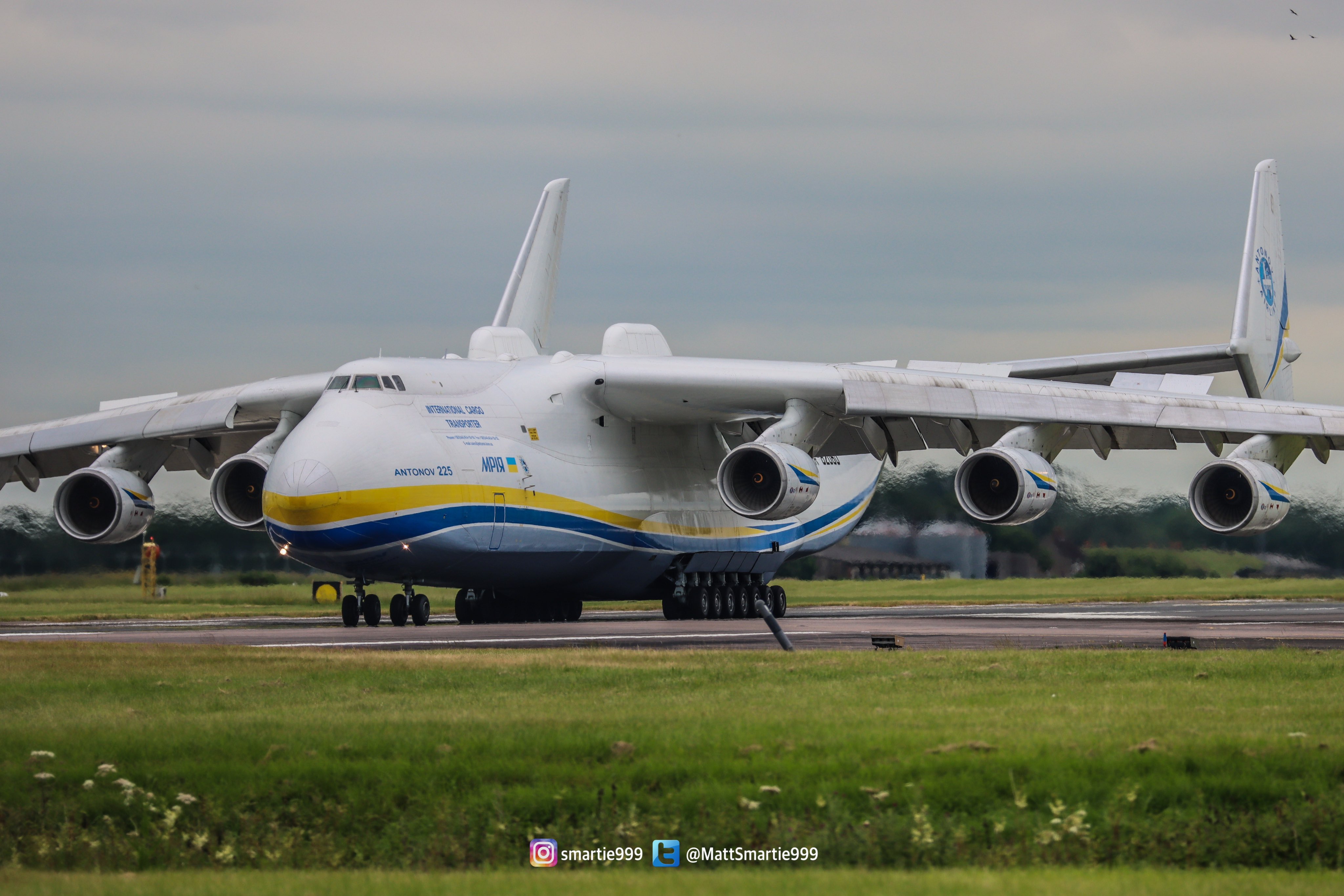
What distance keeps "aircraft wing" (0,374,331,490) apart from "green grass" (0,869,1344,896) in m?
17.9

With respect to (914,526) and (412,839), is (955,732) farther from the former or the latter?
(914,526)

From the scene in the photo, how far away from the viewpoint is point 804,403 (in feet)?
83.0

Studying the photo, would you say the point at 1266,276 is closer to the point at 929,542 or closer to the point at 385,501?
the point at 929,542

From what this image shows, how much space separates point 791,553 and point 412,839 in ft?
70.9

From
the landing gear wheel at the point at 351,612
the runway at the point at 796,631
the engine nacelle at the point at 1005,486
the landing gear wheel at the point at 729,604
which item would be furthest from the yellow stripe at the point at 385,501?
the engine nacelle at the point at 1005,486

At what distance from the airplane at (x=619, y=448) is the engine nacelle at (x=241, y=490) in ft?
0.15

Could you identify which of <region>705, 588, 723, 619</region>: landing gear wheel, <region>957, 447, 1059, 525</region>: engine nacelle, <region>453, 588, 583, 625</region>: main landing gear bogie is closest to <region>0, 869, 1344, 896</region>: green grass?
<region>957, 447, 1059, 525</region>: engine nacelle

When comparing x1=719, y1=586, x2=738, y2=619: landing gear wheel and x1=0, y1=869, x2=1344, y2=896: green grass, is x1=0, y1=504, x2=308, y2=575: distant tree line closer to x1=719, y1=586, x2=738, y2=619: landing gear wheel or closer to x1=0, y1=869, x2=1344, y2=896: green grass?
x1=719, y1=586, x2=738, y2=619: landing gear wheel

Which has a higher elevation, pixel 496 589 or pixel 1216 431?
pixel 1216 431

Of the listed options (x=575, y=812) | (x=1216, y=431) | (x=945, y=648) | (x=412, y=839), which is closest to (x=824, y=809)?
(x=575, y=812)

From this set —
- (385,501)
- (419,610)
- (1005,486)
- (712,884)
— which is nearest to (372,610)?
(419,610)

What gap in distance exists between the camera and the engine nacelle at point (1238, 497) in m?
23.4

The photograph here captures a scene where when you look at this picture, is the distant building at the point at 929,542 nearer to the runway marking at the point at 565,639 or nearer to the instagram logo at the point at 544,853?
the runway marking at the point at 565,639

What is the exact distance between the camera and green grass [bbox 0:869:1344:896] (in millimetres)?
6801
